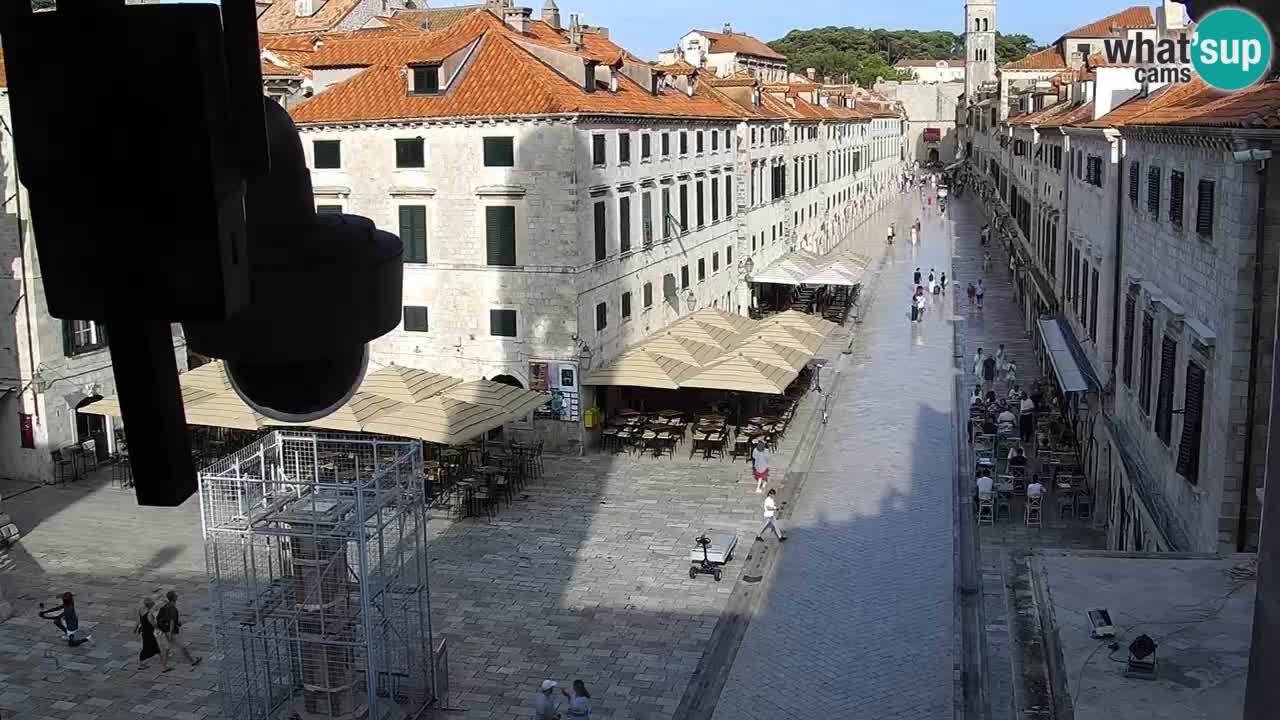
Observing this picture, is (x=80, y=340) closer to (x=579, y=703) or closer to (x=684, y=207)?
(x=684, y=207)

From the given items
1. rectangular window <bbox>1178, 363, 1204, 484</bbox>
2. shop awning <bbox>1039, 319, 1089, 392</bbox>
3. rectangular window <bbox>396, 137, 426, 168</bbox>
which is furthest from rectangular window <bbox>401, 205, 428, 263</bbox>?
rectangular window <bbox>1178, 363, 1204, 484</bbox>

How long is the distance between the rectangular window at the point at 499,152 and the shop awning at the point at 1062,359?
13.9 m

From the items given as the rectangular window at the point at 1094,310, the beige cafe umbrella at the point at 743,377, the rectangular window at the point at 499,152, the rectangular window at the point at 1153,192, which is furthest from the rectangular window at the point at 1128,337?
the rectangular window at the point at 499,152

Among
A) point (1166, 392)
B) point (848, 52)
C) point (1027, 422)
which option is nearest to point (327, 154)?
point (1027, 422)

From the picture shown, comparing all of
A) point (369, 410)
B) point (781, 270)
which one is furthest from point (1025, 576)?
point (781, 270)

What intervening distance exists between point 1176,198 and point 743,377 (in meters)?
13.2

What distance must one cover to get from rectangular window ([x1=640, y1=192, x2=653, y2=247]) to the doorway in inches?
592

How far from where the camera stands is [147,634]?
17.4m

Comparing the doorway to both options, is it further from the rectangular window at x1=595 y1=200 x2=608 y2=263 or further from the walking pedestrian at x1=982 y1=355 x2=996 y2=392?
the walking pedestrian at x1=982 y1=355 x2=996 y2=392

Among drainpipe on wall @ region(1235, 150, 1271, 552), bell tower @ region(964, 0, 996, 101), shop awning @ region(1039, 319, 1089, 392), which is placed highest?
bell tower @ region(964, 0, 996, 101)

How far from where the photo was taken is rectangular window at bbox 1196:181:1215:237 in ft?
48.6

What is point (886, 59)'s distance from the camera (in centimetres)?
19325

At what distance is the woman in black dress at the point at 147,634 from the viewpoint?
17.4 m

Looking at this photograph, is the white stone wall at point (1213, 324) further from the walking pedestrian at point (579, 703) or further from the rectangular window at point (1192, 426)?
the walking pedestrian at point (579, 703)
